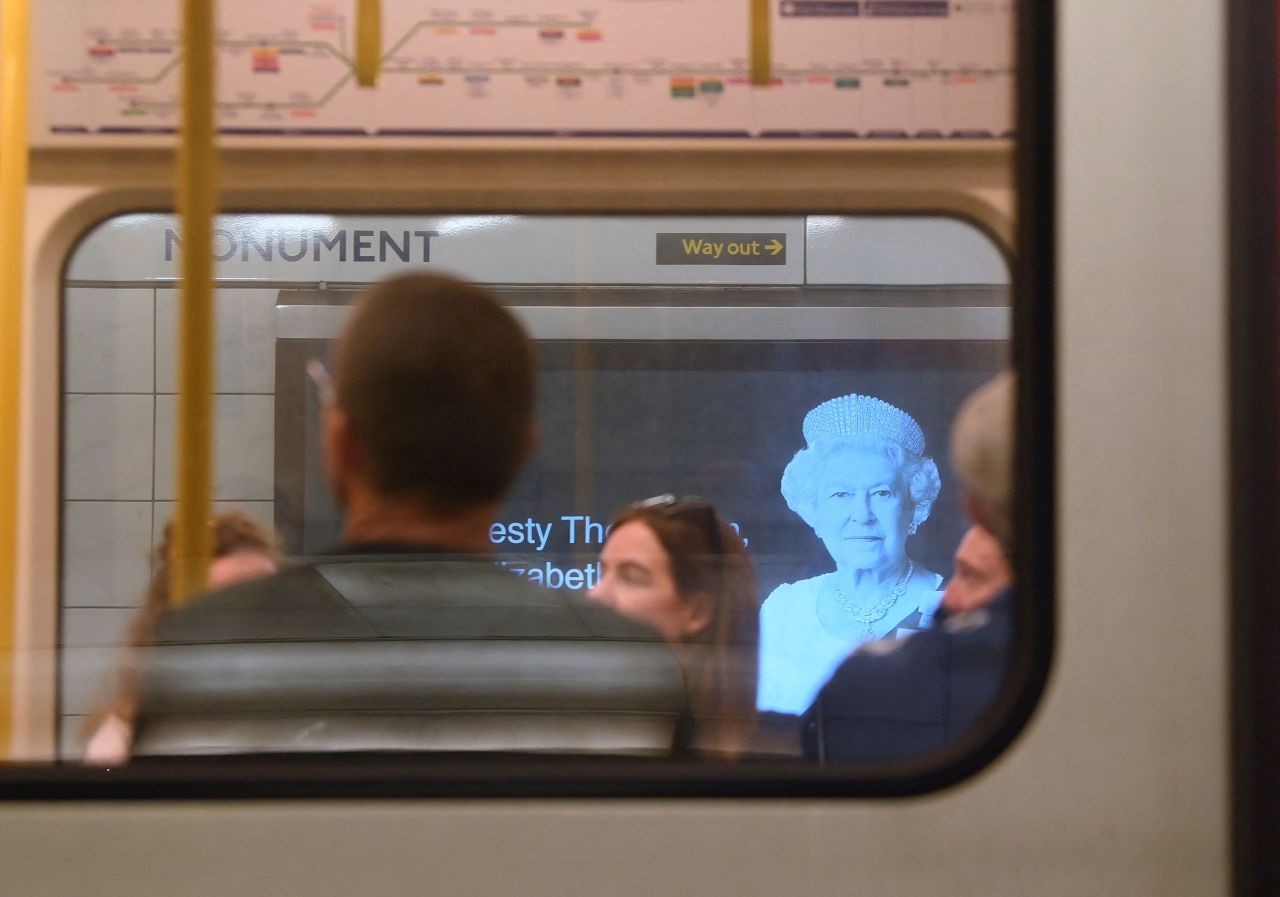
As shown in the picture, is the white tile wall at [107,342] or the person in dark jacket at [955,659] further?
the white tile wall at [107,342]

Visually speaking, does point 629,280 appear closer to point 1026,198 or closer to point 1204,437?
point 1026,198

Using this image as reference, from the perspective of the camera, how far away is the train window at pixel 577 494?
146 centimetres

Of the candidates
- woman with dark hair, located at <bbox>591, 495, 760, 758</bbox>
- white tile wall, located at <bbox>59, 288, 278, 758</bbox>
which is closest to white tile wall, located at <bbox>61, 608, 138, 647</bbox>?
white tile wall, located at <bbox>59, 288, 278, 758</bbox>

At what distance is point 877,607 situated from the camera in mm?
1504

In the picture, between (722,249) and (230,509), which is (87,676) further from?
(722,249)

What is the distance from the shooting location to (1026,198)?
4.66 ft

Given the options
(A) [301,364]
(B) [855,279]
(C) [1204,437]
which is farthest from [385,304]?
(C) [1204,437]

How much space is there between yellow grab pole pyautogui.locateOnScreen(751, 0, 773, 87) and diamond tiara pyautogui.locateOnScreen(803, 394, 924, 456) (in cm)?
37

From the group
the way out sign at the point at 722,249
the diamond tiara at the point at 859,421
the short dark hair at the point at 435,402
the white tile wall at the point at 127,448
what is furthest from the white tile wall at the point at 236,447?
the diamond tiara at the point at 859,421

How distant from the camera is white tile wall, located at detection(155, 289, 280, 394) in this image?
59.7 inches

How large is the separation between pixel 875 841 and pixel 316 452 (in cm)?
71

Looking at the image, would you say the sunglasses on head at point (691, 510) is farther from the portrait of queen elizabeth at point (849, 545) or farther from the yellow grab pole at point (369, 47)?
the yellow grab pole at point (369, 47)

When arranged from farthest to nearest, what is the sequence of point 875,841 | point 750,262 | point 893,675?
point 750,262 → point 893,675 → point 875,841

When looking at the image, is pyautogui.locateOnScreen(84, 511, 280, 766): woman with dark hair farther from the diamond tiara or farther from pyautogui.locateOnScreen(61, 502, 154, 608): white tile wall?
the diamond tiara
